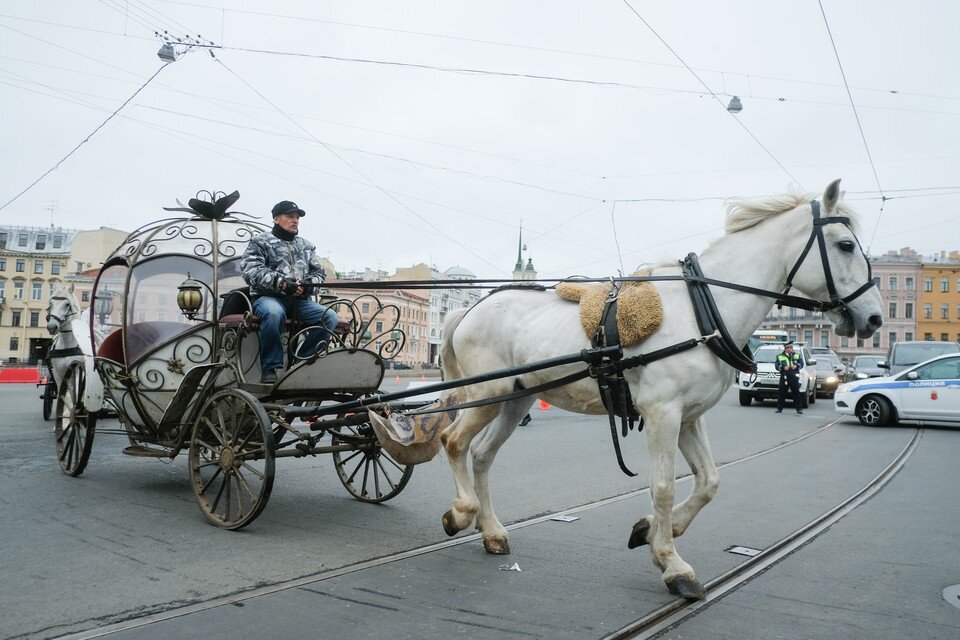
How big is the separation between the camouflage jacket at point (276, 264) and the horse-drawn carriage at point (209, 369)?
0.29m

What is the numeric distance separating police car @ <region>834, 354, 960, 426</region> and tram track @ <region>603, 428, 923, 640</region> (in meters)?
9.03

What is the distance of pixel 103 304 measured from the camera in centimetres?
801

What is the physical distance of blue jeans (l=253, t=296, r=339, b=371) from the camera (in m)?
6.08

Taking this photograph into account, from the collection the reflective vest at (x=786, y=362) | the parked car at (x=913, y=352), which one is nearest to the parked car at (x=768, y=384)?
the reflective vest at (x=786, y=362)

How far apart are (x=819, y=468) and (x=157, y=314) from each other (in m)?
8.51

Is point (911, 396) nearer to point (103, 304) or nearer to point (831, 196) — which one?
point (831, 196)

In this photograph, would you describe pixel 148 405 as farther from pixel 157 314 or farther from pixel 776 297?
pixel 776 297

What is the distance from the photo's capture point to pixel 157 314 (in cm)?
690

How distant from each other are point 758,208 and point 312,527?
14.0 feet

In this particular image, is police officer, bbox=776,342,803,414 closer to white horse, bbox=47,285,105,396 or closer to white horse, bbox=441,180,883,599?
white horse, bbox=441,180,883,599

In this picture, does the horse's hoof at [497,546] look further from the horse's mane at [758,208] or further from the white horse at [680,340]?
the horse's mane at [758,208]

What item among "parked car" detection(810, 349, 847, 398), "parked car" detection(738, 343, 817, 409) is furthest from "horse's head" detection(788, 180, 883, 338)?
"parked car" detection(810, 349, 847, 398)

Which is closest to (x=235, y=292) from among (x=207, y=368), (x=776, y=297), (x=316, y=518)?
(x=207, y=368)

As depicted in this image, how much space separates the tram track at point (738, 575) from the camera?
12.2 feet
